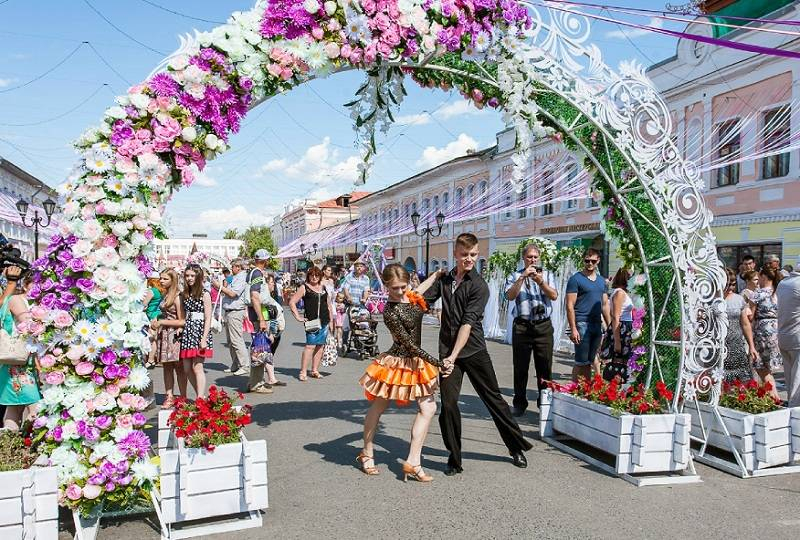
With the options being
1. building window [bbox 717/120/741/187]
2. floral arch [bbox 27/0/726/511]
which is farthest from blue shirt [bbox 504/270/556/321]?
building window [bbox 717/120/741/187]

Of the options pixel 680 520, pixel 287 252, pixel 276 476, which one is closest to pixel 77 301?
pixel 276 476

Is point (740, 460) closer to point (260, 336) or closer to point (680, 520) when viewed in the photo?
point (680, 520)

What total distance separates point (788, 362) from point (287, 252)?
5359cm

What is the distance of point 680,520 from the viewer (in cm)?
439

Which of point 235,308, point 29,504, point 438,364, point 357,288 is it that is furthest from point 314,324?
point 29,504

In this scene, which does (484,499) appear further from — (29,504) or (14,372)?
(14,372)

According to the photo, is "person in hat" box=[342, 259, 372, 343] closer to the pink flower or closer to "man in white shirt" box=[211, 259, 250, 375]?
"man in white shirt" box=[211, 259, 250, 375]

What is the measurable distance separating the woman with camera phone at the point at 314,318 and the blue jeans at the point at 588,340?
4.24m

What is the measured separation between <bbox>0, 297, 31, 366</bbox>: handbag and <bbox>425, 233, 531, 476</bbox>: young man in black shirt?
3375 millimetres

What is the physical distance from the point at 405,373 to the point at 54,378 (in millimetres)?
2497

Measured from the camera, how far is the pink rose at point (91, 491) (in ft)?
13.4

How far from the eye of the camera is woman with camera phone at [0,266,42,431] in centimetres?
525

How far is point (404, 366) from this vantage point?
16.9ft

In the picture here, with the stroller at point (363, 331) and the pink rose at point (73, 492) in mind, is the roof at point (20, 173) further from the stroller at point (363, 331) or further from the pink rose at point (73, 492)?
the pink rose at point (73, 492)
